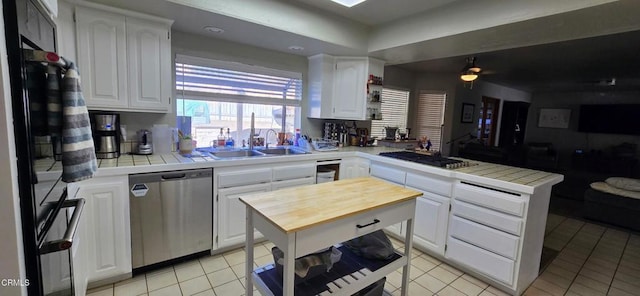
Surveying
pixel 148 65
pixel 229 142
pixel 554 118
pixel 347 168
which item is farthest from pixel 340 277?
pixel 554 118

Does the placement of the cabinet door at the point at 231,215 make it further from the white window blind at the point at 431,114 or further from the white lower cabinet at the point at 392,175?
the white window blind at the point at 431,114

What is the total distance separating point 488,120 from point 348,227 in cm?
718

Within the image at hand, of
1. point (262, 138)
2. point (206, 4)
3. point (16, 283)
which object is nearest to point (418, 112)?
point (262, 138)

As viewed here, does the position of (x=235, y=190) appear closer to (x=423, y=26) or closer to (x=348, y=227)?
(x=348, y=227)

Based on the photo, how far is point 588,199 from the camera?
3977 millimetres

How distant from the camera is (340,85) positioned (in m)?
3.69

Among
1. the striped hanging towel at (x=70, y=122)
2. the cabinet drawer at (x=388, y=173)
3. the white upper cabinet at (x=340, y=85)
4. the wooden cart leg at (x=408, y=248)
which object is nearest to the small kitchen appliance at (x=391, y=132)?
the white upper cabinet at (x=340, y=85)

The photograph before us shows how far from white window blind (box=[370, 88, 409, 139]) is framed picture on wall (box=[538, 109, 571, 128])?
4.17m

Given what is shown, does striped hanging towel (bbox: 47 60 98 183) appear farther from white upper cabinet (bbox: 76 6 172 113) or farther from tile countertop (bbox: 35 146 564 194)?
white upper cabinet (bbox: 76 6 172 113)

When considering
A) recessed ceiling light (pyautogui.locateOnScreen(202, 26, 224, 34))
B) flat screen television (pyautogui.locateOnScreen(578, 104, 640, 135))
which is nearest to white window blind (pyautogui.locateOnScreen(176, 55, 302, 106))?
recessed ceiling light (pyautogui.locateOnScreen(202, 26, 224, 34))

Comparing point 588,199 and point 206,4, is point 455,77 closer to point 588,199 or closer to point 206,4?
point 588,199

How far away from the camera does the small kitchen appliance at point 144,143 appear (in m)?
2.53

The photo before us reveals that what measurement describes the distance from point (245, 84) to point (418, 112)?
12.2 ft

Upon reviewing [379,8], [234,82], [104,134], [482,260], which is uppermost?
[379,8]
